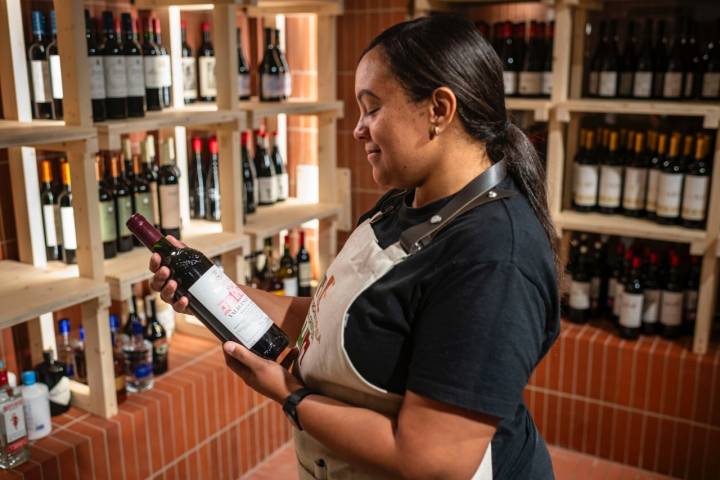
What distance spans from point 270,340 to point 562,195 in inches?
76.8

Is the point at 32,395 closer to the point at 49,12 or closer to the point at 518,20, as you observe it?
the point at 49,12

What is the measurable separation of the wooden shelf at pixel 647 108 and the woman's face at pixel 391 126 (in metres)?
1.74

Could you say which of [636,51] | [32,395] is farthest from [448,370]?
[636,51]

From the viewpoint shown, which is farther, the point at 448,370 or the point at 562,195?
the point at 562,195

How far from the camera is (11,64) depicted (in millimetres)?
1983

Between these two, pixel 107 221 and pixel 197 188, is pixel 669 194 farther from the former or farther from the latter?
pixel 107 221

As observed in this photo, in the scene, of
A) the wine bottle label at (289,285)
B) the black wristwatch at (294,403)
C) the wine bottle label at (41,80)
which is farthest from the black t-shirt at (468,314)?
the wine bottle label at (289,285)

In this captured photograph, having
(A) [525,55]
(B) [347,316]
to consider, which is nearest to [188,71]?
(A) [525,55]

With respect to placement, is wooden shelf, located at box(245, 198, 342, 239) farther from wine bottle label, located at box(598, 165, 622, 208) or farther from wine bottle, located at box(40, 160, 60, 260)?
wine bottle label, located at box(598, 165, 622, 208)

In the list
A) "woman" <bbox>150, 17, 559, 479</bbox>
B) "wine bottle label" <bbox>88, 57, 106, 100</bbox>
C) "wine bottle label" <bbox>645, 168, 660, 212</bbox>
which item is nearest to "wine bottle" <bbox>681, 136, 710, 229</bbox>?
"wine bottle label" <bbox>645, 168, 660, 212</bbox>

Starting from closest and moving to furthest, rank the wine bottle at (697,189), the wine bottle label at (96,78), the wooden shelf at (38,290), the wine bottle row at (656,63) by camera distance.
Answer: the wooden shelf at (38,290) < the wine bottle label at (96,78) < the wine bottle at (697,189) < the wine bottle row at (656,63)

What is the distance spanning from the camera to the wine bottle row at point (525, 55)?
2.82 metres

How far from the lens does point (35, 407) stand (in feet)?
6.39

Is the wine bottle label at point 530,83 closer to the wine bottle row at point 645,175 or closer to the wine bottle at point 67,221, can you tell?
the wine bottle row at point 645,175
